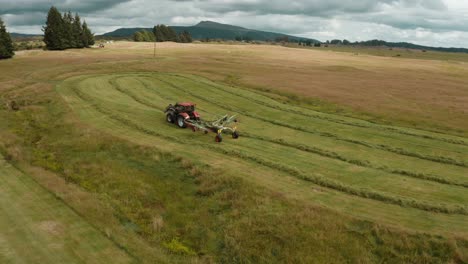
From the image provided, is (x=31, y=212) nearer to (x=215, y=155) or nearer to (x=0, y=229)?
(x=0, y=229)

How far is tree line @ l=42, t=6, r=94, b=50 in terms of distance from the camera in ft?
332

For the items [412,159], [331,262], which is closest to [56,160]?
[331,262]

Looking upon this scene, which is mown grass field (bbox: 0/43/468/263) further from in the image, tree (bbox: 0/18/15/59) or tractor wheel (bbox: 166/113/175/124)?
tree (bbox: 0/18/15/59)

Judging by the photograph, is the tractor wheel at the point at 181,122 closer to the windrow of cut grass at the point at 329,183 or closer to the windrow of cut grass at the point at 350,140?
the windrow of cut grass at the point at 329,183

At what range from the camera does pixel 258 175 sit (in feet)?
64.1

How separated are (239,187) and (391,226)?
269 inches

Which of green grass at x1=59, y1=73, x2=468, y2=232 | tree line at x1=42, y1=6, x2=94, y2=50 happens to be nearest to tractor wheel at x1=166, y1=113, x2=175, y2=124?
green grass at x1=59, y1=73, x2=468, y2=232

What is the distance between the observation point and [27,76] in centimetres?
5250

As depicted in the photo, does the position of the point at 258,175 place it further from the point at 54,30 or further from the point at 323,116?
the point at 54,30

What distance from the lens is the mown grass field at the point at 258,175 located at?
13914mm

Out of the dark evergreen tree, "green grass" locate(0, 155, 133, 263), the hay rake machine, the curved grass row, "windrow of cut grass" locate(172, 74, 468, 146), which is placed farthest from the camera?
the dark evergreen tree

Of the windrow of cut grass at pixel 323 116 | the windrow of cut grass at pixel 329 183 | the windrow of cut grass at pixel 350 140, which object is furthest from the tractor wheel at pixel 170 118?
the windrow of cut grass at pixel 323 116

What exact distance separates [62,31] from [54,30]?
6.49ft

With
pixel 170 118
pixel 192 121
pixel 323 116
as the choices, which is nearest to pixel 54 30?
pixel 170 118
